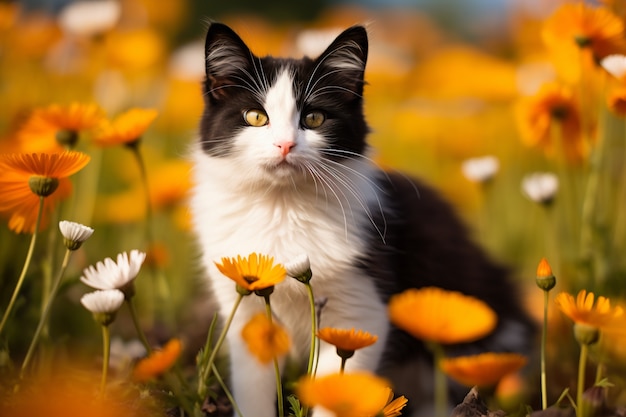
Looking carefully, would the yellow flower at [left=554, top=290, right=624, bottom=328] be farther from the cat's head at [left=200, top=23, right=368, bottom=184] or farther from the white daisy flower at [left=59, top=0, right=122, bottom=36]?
the white daisy flower at [left=59, top=0, right=122, bottom=36]

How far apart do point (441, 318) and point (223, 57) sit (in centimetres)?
81

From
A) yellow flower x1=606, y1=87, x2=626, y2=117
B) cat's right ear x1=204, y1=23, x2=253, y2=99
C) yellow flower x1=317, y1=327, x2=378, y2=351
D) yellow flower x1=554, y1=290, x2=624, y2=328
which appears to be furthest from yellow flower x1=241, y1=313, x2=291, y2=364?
yellow flower x1=606, y1=87, x2=626, y2=117

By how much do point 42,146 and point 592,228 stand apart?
140cm

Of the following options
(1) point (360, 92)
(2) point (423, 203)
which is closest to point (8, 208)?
(1) point (360, 92)

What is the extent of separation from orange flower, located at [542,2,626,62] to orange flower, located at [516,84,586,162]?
0.51 ft

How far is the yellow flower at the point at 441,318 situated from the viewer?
96 cm

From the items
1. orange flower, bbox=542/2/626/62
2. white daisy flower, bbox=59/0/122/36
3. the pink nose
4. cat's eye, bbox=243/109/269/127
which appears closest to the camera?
the pink nose

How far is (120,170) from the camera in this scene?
10.9 feet

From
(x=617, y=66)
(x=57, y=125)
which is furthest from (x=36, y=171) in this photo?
(x=617, y=66)

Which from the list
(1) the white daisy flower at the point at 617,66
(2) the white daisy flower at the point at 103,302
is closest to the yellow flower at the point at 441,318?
(2) the white daisy flower at the point at 103,302

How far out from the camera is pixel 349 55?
1.51m

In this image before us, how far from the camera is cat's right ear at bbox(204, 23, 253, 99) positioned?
1.45m

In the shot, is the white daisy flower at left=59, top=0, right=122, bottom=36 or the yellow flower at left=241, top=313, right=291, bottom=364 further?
the white daisy flower at left=59, top=0, right=122, bottom=36

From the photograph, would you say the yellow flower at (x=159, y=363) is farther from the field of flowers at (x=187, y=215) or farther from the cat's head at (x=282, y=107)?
the cat's head at (x=282, y=107)
